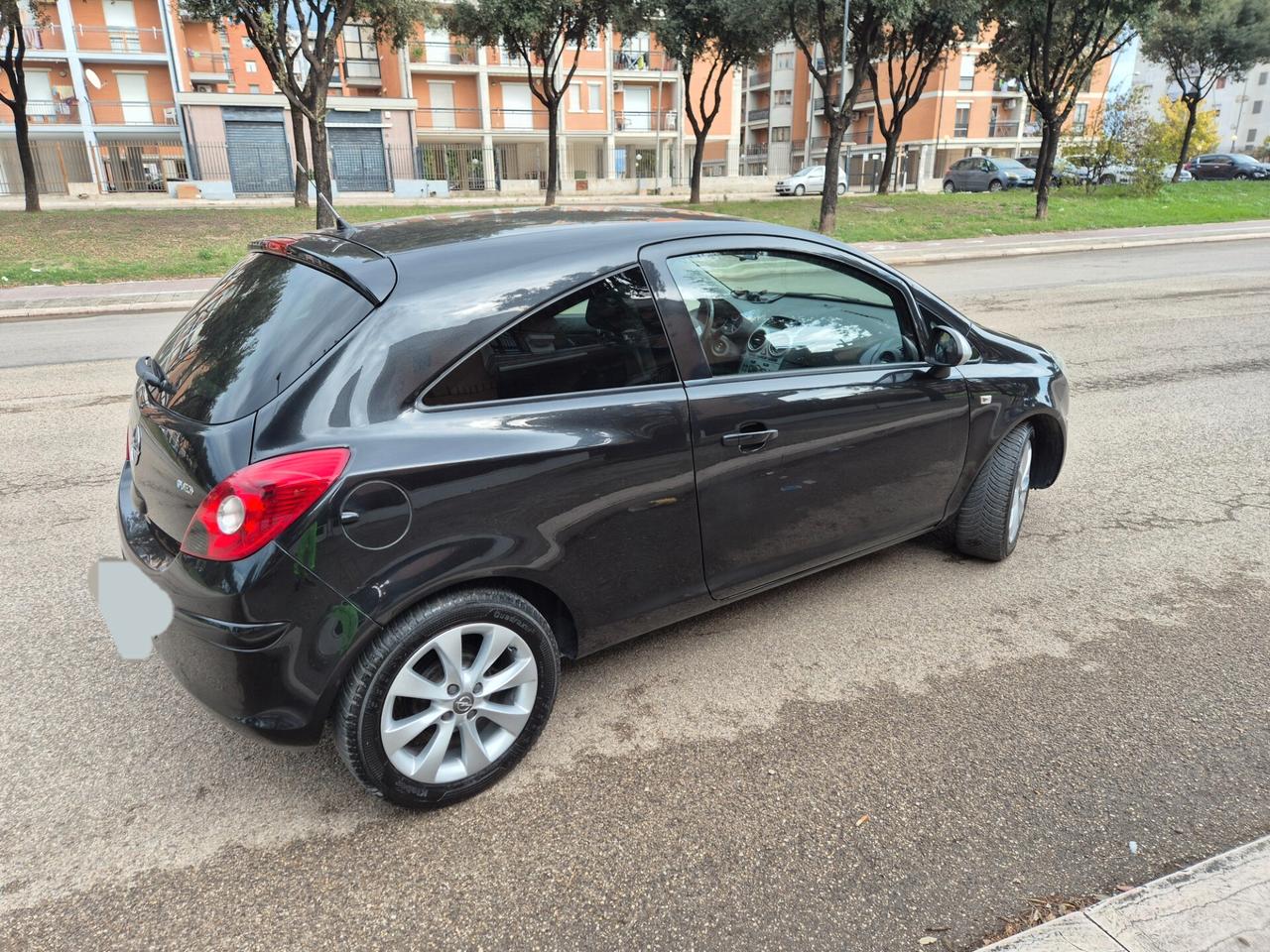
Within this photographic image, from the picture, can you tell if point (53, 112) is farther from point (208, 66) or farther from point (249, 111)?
point (249, 111)

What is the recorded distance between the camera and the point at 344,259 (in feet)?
8.38

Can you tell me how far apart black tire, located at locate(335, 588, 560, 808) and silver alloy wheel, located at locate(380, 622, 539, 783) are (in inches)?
0.8

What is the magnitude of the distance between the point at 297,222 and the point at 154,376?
21.2 m

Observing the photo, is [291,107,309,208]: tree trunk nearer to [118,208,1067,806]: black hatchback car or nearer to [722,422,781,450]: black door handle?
[118,208,1067,806]: black hatchback car

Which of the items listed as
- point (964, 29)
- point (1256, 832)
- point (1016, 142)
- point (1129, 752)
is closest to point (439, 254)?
point (1129, 752)

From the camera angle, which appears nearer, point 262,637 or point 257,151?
point 262,637

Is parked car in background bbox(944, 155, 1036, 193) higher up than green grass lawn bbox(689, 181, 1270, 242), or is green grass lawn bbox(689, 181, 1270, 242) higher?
parked car in background bbox(944, 155, 1036, 193)

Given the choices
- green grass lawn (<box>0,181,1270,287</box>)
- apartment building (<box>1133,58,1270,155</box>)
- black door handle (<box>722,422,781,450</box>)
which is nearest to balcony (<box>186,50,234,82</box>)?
green grass lawn (<box>0,181,1270,287</box>)

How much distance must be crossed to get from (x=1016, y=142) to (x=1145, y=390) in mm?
63919

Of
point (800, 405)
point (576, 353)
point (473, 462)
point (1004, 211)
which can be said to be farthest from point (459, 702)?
point (1004, 211)

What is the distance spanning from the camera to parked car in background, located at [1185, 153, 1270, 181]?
4715 centimetres

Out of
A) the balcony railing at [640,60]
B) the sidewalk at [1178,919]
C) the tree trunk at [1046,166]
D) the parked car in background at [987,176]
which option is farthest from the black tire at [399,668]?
the balcony railing at [640,60]

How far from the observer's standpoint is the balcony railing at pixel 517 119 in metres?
47.8

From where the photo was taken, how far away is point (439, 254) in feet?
8.34
